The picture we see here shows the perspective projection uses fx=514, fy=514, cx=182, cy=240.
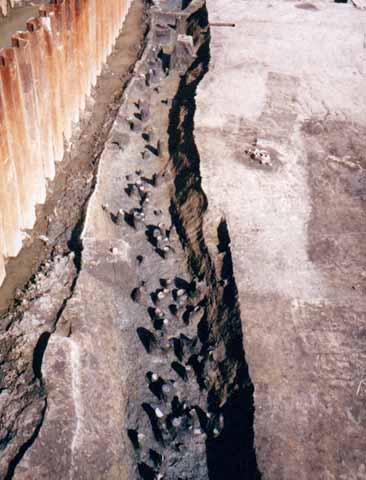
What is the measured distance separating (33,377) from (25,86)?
12.1 ft

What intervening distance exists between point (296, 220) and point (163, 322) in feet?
7.97

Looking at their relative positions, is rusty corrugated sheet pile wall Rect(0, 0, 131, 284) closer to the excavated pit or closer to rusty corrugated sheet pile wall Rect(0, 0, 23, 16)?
the excavated pit

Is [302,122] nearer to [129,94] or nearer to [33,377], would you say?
[129,94]

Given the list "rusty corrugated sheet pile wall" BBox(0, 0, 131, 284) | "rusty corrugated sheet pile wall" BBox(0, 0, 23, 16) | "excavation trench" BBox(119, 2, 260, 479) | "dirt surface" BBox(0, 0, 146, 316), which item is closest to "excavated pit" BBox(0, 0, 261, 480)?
"excavation trench" BBox(119, 2, 260, 479)

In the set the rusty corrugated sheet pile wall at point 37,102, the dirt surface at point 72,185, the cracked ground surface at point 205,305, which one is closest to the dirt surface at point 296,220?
the cracked ground surface at point 205,305

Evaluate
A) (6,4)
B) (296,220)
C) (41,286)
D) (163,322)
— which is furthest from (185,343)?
(6,4)

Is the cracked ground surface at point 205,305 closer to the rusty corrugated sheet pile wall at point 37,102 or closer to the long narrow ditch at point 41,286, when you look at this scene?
the long narrow ditch at point 41,286

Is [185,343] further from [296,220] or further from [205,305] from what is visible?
[296,220]

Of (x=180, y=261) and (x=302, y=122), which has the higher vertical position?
(x=302, y=122)

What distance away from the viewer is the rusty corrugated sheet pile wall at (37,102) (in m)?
6.21

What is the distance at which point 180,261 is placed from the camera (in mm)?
7285

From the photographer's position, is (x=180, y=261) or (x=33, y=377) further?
(x=180, y=261)

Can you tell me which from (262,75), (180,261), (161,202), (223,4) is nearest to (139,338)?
(180,261)

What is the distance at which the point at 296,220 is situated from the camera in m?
7.26
